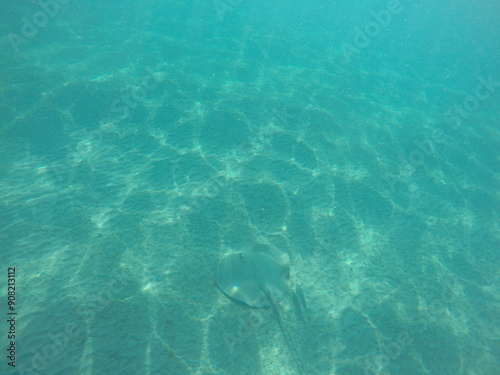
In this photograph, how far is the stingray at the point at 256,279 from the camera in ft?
20.4

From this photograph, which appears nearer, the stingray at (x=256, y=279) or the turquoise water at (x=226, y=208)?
the turquoise water at (x=226, y=208)

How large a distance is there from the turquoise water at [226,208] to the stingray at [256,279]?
0.43 m

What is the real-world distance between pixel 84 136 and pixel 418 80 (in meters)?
26.8

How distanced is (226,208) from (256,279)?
10.7 feet

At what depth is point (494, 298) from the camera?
812cm

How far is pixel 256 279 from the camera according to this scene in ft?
21.0

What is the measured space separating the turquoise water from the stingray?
0.43m

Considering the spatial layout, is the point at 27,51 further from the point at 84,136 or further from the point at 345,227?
the point at 345,227

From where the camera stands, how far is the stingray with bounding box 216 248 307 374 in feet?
20.4

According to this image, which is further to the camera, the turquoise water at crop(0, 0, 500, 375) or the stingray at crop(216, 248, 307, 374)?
the stingray at crop(216, 248, 307, 374)

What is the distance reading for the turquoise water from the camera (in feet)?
19.7

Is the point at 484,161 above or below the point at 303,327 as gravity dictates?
above

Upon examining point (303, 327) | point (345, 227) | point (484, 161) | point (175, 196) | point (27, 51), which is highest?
point (484, 161)

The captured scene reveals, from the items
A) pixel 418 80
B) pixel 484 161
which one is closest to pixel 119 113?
pixel 484 161
